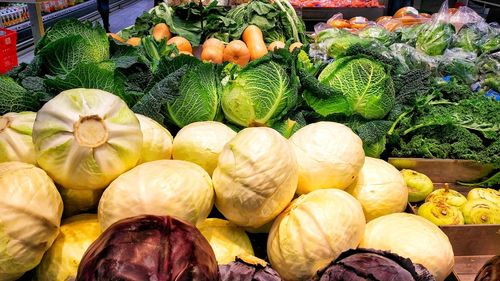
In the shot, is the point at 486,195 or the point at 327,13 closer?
the point at 486,195

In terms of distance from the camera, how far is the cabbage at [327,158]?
1451 millimetres

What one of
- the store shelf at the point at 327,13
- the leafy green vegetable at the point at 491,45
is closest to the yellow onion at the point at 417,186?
the leafy green vegetable at the point at 491,45

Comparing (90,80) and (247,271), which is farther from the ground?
(90,80)

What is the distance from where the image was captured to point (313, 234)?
1.24m

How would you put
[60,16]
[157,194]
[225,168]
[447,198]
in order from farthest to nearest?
[60,16] < [447,198] < [225,168] < [157,194]

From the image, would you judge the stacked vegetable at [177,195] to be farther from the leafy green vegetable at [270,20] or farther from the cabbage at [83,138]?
the leafy green vegetable at [270,20]

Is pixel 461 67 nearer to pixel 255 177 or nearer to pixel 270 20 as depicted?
pixel 270 20

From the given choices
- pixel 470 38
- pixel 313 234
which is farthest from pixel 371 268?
pixel 470 38

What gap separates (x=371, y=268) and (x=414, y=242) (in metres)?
0.37

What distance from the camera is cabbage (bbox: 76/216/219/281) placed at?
0.89 m

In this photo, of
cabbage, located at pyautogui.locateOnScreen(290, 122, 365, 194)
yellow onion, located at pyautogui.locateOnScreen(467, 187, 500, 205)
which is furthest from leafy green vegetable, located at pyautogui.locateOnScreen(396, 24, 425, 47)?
cabbage, located at pyautogui.locateOnScreen(290, 122, 365, 194)

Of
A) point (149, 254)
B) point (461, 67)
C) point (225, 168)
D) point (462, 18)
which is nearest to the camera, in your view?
point (149, 254)

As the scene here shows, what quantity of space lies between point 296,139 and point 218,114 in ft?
2.25

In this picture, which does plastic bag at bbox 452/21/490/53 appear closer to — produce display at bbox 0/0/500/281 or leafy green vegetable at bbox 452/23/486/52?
leafy green vegetable at bbox 452/23/486/52
